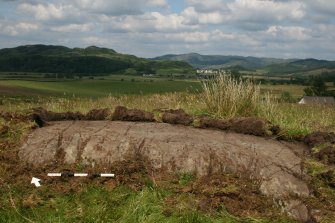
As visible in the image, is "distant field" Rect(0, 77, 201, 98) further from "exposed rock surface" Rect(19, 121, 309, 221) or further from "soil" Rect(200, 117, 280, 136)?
"exposed rock surface" Rect(19, 121, 309, 221)

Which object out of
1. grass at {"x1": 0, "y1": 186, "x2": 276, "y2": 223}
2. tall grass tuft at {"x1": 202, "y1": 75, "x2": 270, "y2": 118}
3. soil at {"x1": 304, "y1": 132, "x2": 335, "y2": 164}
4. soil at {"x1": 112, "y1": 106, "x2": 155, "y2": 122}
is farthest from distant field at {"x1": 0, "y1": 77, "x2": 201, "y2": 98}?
grass at {"x1": 0, "y1": 186, "x2": 276, "y2": 223}

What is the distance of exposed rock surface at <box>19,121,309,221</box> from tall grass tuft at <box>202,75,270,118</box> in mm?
1771

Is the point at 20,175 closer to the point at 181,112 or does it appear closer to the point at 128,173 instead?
the point at 128,173

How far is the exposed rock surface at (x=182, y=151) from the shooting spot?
6.50 meters

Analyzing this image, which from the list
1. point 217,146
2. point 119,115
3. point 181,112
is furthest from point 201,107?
point 217,146

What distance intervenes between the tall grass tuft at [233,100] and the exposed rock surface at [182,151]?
1771 millimetres

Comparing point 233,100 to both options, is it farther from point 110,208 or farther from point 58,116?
Result: point 110,208

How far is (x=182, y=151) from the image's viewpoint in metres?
6.95

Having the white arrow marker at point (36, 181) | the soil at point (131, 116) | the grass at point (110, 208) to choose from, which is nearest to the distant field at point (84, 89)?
the soil at point (131, 116)

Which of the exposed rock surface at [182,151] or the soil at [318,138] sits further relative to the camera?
the soil at [318,138]

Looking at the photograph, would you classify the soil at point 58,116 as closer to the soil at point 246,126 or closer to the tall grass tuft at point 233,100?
the soil at point 246,126

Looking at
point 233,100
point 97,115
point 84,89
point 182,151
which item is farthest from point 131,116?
point 84,89

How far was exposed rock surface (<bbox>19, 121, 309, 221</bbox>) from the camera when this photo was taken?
21.3ft

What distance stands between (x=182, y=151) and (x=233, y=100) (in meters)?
3.16
